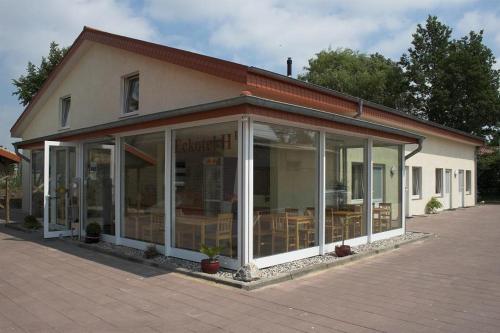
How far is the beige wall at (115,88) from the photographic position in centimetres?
948

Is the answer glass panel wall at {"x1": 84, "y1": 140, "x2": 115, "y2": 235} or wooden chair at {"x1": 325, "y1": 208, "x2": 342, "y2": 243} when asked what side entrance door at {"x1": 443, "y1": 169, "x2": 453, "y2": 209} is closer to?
wooden chair at {"x1": 325, "y1": 208, "x2": 342, "y2": 243}

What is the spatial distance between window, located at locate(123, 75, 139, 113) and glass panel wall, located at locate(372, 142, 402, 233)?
6092 millimetres

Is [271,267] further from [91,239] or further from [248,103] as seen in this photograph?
[91,239]

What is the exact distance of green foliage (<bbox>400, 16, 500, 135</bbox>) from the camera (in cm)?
3034

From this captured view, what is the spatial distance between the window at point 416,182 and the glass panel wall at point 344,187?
9.29 metres

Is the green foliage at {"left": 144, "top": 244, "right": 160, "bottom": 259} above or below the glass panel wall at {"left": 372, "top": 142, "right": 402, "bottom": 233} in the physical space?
below

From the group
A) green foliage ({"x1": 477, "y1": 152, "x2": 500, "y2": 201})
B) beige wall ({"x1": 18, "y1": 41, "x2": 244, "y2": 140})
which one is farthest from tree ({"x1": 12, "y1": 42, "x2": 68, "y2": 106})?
green foliage ({"x1": 477, "y1": 152, "x2": 500, "y2": 201})

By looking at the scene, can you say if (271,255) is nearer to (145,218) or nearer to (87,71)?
(145,218)

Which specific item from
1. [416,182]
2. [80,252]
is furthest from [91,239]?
[416,182]

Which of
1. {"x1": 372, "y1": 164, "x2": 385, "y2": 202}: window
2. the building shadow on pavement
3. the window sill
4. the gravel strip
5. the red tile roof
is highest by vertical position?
the red tile roof

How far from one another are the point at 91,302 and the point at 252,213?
276cm

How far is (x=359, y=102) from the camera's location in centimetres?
1165

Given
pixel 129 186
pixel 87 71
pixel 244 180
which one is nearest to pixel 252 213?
pixel 244 180

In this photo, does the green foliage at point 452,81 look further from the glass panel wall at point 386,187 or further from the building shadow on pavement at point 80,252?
the building shadow on pavement at point 80,252
